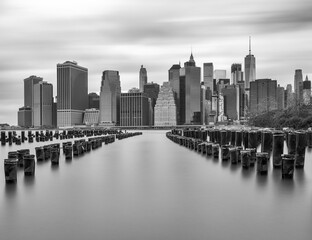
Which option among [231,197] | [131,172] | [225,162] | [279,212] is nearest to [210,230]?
[279,212]

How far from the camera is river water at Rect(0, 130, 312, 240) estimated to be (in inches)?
364

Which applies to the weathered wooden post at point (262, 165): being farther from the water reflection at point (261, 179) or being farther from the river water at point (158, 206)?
the river water at point (158, 206)

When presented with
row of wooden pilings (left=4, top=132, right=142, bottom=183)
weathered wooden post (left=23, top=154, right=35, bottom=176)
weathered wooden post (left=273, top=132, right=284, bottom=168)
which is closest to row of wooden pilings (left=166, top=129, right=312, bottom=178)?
weathered wooden post (left=273, top=132, right=284, bottom=168)

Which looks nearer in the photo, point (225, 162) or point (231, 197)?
point (231, 197)

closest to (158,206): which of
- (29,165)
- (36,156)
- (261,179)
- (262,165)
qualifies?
(261,179)

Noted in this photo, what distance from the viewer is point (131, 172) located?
69.6ft

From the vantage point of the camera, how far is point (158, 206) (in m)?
12.1

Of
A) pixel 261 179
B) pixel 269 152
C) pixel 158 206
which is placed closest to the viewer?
pixel 158 206

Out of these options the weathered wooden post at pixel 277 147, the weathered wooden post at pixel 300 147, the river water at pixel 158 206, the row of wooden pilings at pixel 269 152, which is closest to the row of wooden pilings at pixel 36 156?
the river water at pixel 158 206

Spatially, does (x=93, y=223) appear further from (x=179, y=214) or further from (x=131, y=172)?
(x=131, y=172)

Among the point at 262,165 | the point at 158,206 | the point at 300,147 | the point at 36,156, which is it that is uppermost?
the point at 300,147

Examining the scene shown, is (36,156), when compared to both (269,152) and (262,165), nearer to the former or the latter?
(269,152)

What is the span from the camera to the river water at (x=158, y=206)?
9234mm

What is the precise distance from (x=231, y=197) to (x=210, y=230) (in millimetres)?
4408
